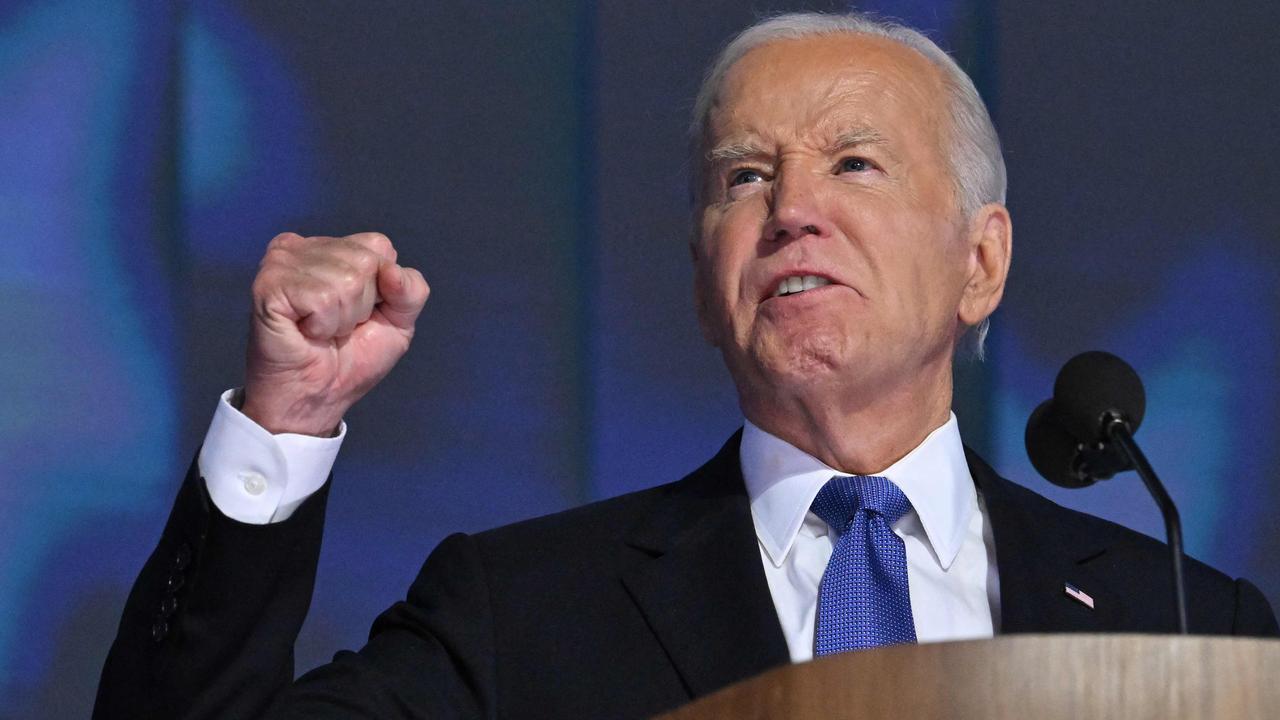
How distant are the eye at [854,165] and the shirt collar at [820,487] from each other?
1.11 ft

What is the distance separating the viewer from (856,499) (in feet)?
5.94

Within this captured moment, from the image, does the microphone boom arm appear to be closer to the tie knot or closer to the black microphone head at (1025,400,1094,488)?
the black microphone head at (1025,400,1094,488)

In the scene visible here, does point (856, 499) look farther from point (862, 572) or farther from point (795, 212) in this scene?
point (795, 212)

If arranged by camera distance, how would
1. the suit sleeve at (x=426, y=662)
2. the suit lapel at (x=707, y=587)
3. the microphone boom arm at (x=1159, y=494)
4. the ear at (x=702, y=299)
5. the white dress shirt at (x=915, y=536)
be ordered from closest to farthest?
the microphone boom arm at (x=1159, y=494) → the suit sleeve at (x=426, y=662) → the suit lapel at (x=707, y=587) → the white dress shirt at (x=915, y=536) → the ear at (x=702, y=299)

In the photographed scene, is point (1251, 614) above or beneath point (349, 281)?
beneath

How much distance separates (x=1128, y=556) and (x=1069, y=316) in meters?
0.95

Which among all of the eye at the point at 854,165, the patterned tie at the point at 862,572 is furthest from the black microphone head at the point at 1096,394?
the eye at the point at 854,165

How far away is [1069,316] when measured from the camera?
2771 millimetres

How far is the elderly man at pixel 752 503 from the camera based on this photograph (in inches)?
56.7

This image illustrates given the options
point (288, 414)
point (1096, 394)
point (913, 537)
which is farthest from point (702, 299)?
point (1096, 394)

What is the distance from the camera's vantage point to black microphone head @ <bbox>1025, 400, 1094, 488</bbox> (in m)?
1.33

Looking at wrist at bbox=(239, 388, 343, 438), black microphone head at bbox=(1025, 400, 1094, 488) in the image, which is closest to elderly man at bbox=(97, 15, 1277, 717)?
wrist at bbox=(239, 388, 343, 438)

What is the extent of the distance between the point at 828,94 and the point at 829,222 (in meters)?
0.19

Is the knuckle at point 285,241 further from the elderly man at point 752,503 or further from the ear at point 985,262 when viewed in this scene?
the ear at point 985,262
